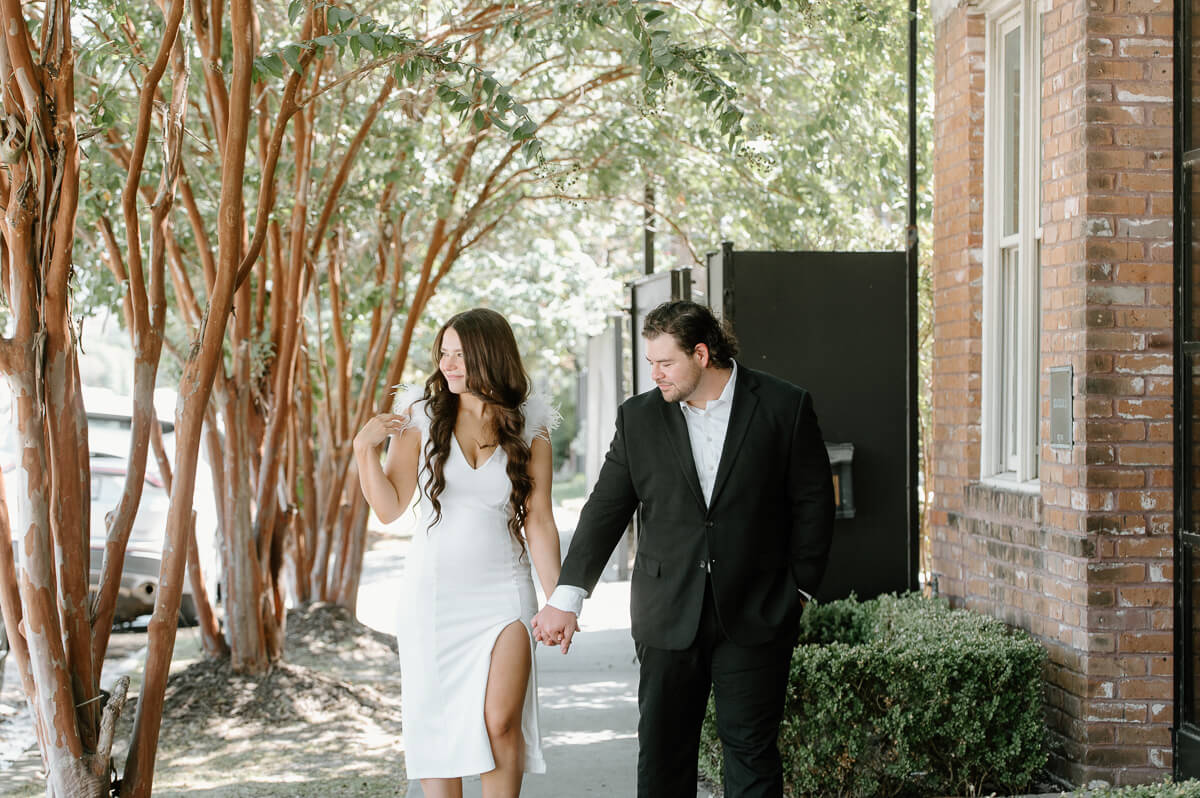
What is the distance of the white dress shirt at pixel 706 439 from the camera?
173 inches

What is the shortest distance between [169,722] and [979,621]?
15.2 ft

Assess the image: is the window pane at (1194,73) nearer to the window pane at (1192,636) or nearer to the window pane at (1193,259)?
the window pane at (1193,259)

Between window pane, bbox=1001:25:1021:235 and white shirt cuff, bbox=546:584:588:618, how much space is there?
3.11 meters

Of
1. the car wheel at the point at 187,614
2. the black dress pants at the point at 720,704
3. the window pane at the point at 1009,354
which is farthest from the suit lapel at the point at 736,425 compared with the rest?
the car wheel at the point at 187,614

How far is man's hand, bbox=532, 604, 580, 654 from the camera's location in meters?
4.33

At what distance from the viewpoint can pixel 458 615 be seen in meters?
4.38

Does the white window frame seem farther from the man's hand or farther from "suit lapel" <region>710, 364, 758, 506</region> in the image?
the man's hand

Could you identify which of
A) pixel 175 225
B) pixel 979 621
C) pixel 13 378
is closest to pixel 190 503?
pixel 13 378

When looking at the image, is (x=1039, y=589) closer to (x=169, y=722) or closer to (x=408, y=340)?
(x=169, y=722)

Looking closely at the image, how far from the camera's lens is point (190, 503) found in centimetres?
505

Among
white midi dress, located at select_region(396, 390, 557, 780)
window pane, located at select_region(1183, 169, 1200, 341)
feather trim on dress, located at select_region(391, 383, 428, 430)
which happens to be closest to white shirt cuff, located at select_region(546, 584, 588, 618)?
white midi dress, located at select_region(396, 390, 557, 780)

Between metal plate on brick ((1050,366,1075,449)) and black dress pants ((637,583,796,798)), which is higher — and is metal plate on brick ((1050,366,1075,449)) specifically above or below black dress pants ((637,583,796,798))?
above

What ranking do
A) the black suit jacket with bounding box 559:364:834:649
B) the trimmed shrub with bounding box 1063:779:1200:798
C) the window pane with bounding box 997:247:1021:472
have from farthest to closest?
the window pane with bounding box 997:247:1021:472 → the black suit jacket with bounding box 559:364:834:649 → the trimmed shrub with bounding box 1063:779:1200:798

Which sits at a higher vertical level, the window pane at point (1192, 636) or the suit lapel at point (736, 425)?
the suit lapel at point (736, 425)
